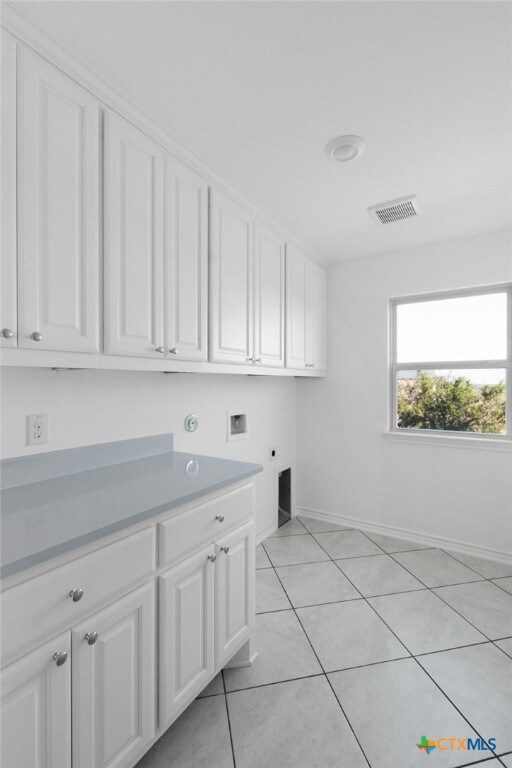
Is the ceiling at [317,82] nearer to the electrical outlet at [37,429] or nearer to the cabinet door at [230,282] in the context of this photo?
the cabinet door at [230,282]

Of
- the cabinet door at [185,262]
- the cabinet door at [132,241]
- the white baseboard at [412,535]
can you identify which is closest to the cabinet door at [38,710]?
the cabinet door at [132,241]

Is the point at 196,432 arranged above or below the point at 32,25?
below

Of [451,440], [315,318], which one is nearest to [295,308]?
[315,318]

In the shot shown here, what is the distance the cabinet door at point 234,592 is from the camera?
1.45 metres

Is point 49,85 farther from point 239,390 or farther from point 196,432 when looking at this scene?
point 239,390

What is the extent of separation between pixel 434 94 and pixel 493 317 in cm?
191

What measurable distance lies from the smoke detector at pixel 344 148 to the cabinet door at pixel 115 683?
6.49 ft

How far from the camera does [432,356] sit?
3059 mm

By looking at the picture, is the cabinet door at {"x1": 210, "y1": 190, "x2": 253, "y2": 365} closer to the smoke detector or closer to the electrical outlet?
the smoke detector

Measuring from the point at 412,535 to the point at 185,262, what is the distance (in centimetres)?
278

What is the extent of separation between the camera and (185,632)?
1.28m

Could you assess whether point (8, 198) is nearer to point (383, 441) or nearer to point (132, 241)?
point (132, 241)

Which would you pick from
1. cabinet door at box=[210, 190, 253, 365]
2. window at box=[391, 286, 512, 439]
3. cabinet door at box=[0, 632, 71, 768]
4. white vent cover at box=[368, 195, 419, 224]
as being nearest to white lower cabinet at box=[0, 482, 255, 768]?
cabinet door at box=[0, 632, 71, 768]

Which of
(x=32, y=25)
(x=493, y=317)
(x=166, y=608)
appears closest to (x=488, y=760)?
(x=166, y=608)
